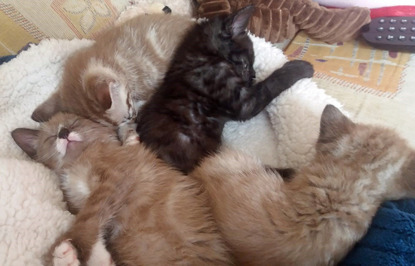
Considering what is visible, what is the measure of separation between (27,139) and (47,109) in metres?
0.14

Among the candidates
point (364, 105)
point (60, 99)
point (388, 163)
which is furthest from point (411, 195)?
point (60, 99)

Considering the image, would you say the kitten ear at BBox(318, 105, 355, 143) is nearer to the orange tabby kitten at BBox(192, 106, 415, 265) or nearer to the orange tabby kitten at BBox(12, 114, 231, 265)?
the orange tabby kitten at BBox(192, 106, 415, 265)

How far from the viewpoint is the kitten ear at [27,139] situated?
1247mm

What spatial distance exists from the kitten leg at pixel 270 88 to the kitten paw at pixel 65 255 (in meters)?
0.73

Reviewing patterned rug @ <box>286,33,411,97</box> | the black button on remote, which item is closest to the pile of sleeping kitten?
patterned rug @ <box>286,33,411,97</box>

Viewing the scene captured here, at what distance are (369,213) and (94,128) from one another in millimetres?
869

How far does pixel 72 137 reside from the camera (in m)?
1.25

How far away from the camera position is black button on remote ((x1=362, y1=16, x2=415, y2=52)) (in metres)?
1.46

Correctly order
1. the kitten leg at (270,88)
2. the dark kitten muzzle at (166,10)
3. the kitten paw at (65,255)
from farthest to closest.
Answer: the dark kitten muzzle at (166,10) < the kitten leg at (270,88) < the kitten paw at (65,255)

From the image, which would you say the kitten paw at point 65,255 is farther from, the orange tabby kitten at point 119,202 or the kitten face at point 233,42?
the kitten face at point 233,42

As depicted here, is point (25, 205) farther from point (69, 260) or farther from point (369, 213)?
point (369, 213)

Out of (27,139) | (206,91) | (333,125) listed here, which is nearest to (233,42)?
(206,91)

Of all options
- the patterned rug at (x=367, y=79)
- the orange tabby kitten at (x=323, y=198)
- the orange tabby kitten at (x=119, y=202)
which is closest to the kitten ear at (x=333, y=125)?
the orange tabby kitten at (x=323, y=198)

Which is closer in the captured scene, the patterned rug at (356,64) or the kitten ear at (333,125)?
the kitten ear at (333,125)
